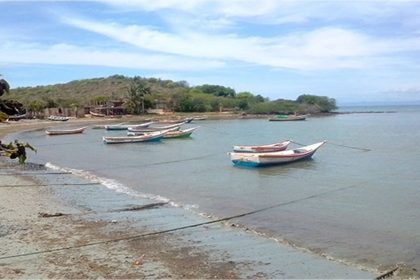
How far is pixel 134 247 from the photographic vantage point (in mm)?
9617

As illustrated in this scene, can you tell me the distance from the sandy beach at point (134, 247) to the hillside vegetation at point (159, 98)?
249 feet

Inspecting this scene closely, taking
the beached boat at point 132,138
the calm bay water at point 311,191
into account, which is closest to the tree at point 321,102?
the beached boat at point 132,138

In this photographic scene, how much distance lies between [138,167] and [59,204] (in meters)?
13.7

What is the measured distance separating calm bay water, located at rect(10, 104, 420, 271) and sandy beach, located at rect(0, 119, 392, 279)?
1.21m

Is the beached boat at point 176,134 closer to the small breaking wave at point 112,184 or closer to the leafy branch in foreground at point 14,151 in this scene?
the small breaking wave at point 112,184

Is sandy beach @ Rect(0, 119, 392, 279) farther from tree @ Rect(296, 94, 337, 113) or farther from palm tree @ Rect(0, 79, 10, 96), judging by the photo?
tree @ Rect(296, 94, 337, 113)

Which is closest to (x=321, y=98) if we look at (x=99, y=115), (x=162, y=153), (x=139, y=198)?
(x=99, y=115)

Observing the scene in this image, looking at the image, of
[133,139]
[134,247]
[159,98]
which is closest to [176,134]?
[133,139]

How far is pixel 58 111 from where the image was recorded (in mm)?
103688

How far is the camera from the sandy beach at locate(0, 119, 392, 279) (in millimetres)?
8094

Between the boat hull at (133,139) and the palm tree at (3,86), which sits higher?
the palm tree at (3,86)

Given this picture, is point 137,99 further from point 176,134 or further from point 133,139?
point 133,139

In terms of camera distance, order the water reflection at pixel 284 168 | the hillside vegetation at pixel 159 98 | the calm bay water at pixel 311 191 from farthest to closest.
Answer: the hillside vegetation at pixel 159 98, the water reflection at pixel 284 168, the calm bay water at pixel 311 191

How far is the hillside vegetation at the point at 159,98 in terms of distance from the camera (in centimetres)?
10750
